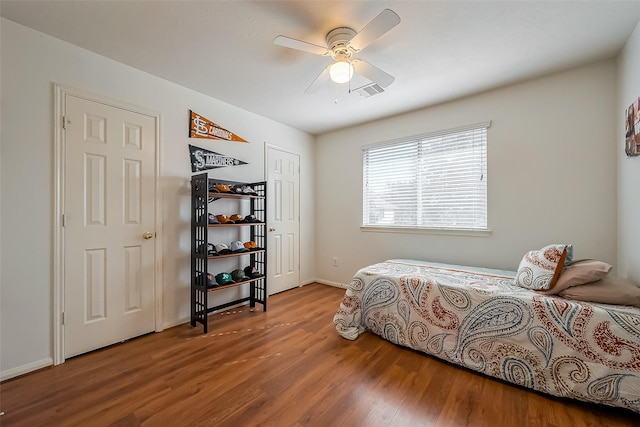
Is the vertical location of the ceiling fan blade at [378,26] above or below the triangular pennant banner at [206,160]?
above

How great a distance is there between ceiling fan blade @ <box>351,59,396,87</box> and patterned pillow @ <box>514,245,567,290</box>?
1808 mm

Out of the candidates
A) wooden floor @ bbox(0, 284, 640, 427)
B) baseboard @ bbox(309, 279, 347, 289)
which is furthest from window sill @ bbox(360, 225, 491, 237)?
wooden floor @ bbox(0, 284, 640, 427)

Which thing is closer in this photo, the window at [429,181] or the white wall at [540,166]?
the white wall at [540,166]

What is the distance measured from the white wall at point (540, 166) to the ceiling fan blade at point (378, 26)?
1.85m

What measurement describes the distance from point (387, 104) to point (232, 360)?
3129 millimetres

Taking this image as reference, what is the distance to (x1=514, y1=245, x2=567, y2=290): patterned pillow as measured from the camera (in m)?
1.91

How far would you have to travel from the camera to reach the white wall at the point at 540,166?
2.31m

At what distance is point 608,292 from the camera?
167 cm

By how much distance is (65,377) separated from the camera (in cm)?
186

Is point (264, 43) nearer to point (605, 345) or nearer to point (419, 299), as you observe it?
point (419, 299)

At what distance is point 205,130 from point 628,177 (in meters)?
3.85

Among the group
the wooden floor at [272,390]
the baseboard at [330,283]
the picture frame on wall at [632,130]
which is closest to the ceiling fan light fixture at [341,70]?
the picture frame on wall at [632,130]

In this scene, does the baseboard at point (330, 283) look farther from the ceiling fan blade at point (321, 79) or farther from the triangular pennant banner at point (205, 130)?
the ceiling fan blade at point (321, 79)

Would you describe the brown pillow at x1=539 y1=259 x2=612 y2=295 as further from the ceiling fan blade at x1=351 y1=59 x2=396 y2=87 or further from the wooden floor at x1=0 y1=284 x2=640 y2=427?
the ceiling fan blade at x1=351 y1=59 x2=396 y2=87
